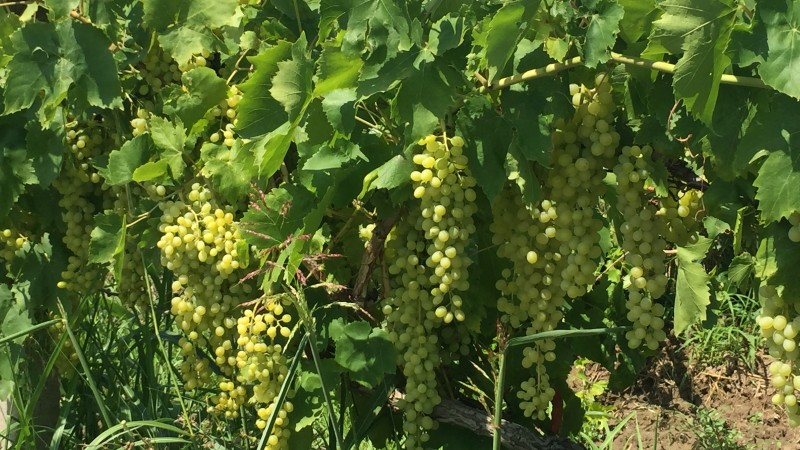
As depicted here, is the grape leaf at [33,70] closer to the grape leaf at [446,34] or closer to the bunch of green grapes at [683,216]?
the grape leaf at [446,34]

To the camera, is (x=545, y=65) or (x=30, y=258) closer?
(x=545, y=65)

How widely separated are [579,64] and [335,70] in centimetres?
50

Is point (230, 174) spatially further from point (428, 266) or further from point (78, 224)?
point (78, 224)

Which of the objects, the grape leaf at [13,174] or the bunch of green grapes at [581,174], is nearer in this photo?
the bunch of green grapes at [581,174]

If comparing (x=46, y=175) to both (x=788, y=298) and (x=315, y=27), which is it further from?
(x=788, y=298)

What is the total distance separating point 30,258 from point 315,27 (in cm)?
118

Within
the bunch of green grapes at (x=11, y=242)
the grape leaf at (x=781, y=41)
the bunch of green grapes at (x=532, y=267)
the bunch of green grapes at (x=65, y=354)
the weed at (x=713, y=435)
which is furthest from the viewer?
the weed at (x=713, y=435)

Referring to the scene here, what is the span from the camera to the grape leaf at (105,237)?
111 inches

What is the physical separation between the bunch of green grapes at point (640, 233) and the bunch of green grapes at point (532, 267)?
0.51 feet

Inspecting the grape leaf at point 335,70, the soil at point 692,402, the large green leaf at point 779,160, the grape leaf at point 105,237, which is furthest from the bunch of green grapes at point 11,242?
the soil at point 692,402

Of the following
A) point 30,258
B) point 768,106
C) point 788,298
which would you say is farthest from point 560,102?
point 30,258

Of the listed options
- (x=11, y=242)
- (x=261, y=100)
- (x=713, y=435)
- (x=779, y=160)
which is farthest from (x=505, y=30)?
(x=713, y=435)

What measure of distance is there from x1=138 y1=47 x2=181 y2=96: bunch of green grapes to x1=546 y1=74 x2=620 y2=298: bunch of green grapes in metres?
1.24

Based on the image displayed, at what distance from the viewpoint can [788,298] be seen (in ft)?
6.25
